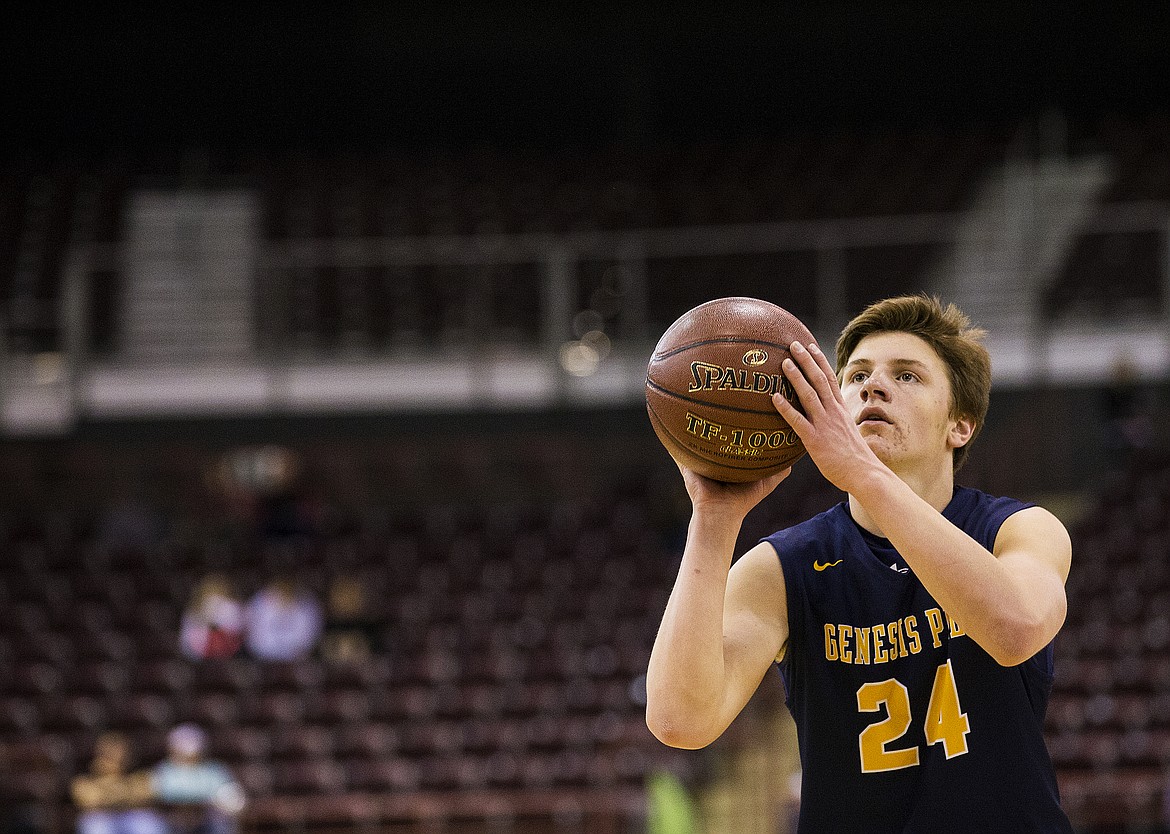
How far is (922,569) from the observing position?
7.01ft

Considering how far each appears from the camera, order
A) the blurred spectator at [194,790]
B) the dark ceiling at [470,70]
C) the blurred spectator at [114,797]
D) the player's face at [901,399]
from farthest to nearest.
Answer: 1. the dark ceiling at [470,70]
2. the blurred spectator at [194,790]
3. the blurred spectator at [114,797]
4. the player's face at [901,399]

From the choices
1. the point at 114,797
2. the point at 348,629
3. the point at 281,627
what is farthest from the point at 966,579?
the point at 281,627

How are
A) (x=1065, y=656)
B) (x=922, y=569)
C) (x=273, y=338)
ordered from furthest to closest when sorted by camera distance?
1. (x=273, y=338)
2. (x=1065, y=656)
3. (x=922, y=569)

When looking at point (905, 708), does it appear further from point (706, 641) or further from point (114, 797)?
point (114, 797)

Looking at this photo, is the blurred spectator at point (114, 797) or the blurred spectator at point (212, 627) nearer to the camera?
the blurred spectator at point (114, 797)

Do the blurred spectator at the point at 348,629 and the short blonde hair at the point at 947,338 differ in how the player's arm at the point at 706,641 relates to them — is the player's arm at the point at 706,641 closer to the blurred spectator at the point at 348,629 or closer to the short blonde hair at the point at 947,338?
the short blonde hair at the point at 947,338

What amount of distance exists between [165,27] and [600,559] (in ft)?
38.1

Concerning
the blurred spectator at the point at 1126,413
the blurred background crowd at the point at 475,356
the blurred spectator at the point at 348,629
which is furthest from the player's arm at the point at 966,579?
the blurred spectator at the point at 1126,413

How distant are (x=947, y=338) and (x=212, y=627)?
10101 mm

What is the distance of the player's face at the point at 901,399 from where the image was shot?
2441 millimetres

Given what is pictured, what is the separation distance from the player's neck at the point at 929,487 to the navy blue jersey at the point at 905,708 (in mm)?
25

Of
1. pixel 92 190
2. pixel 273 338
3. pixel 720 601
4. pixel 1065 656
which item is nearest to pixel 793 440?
pixel 720 601

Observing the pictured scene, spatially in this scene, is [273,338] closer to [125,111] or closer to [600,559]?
[600,559]

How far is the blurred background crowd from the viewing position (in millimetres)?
10516
